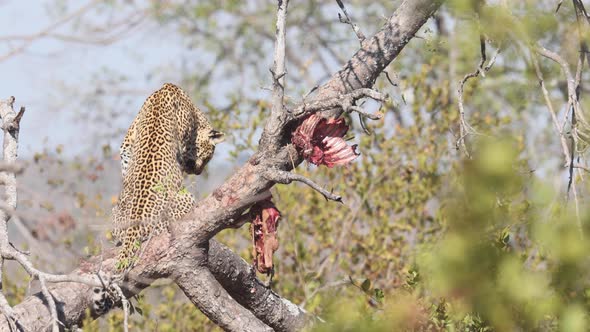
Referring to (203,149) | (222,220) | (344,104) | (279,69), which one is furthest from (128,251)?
(203,149)

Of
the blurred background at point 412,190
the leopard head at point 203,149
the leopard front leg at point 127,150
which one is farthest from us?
the leopard head at point 203,149

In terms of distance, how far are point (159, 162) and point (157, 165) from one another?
1.5 inches

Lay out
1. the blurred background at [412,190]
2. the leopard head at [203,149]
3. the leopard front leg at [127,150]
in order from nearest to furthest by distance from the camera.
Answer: the blurred background at [412,190], the leopard front leg at [127,150], the leopard head at [203,149]

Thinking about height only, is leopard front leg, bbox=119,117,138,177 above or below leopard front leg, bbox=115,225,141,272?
above

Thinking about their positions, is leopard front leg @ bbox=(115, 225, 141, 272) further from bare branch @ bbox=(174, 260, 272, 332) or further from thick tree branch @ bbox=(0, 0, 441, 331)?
bare branch @ bbox=(174, 260, 272, 332)


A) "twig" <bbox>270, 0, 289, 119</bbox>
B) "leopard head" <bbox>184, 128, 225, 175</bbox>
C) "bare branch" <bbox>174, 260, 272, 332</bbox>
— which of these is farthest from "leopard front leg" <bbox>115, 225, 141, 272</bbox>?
"leopard head" <bbox>184, 128, 225, 175</bbox>

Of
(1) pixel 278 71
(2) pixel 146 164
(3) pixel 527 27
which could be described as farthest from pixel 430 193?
(3) pixel 527 27

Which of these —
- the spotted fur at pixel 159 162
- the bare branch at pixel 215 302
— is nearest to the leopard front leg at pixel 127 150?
the spotted fur at pixel 159 162

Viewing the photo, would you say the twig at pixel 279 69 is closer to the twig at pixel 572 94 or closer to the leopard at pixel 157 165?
the leopard at pixel 157 165

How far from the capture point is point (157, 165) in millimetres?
6273

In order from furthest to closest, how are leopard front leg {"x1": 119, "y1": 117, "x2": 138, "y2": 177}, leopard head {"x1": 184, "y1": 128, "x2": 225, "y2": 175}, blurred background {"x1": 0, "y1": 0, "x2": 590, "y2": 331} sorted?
leopard head {"x1": 184, "y1": 128, "x2": 225, "y2": 175}, leopard front leg {"x1": 119, "y1": 117, "x2": 138, "y2": 177}, blurred background {"x1": 0, "y1": 0, "x2": 590, "y2": 331}

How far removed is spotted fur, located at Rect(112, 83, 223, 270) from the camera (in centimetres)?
565

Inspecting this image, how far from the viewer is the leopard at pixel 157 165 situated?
17.8 ft

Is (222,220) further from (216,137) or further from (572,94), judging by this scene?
(216,137)
